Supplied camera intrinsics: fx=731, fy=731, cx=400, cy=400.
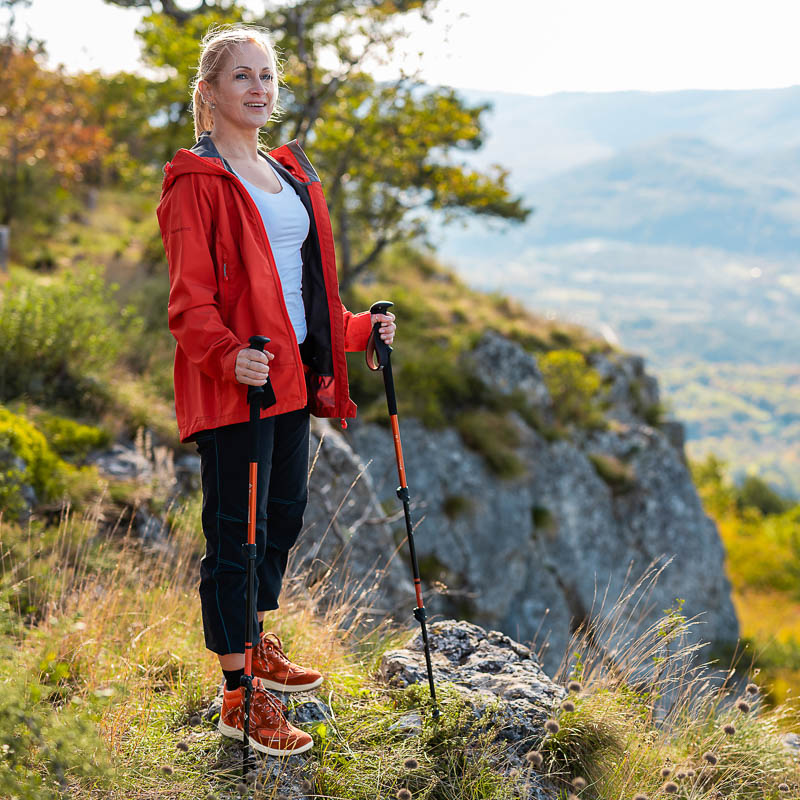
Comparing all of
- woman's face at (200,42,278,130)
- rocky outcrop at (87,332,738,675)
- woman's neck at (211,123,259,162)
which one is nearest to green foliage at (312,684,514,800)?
woman's neck at (211,123,259,162)

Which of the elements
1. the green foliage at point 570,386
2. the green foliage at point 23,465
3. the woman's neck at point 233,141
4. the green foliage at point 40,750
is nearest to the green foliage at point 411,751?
the green foliage at point 40,750

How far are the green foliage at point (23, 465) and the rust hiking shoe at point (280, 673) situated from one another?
2260 millimetres

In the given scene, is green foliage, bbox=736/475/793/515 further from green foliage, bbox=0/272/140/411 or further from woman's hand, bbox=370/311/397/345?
woman's hand, bbox=370/311/397/345

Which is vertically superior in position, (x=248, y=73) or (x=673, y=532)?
(x=248, y=73)

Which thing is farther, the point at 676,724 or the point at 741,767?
the point at 676,724

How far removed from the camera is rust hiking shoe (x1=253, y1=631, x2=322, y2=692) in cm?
294

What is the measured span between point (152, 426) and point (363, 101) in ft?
25.5

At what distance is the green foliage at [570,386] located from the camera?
532 inches

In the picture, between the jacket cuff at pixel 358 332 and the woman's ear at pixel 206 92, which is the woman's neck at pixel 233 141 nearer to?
the woman's ear at pixel 206 92

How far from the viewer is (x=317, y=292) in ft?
9.52

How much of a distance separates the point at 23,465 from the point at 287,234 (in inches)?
121

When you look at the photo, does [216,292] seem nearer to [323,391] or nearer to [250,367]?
[250,367]

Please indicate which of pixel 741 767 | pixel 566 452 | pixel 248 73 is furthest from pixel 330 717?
pixel 566 452

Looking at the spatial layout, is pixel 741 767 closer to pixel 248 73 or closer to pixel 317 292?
pixel 317 292
